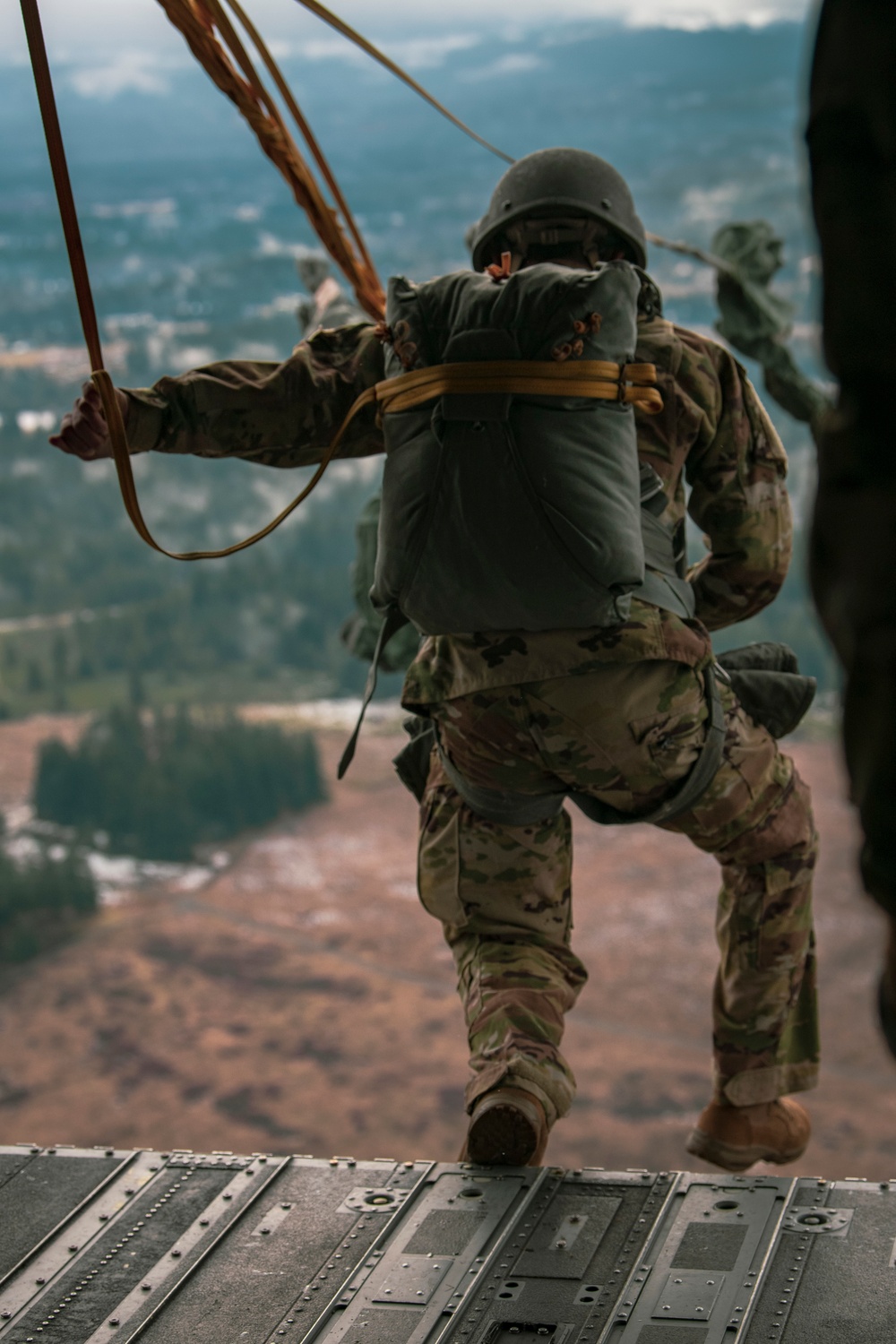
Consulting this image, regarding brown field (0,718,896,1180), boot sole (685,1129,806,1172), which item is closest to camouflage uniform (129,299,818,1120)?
boot sole (685,1129,806,1172)

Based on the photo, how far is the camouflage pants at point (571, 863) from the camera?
362 centimetres

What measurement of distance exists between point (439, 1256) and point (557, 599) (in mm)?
1377

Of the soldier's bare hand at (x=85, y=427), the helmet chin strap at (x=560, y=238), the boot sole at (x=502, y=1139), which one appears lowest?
the boot sole at (x=502, y=1139)

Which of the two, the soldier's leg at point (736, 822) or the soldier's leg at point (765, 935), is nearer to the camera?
the soldier's leg at point (736, 822)

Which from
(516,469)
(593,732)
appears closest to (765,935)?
(593,732)

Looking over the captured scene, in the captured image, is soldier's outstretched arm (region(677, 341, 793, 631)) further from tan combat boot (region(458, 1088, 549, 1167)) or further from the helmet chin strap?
tan combat boot (region(458, 1088, 549, 1167))

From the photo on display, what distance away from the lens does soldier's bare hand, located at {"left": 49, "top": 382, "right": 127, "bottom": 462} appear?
3.33 meters

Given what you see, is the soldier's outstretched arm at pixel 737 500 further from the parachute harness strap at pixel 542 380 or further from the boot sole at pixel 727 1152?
the boot sole at pixel 727 1152

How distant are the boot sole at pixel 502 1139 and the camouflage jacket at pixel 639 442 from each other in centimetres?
93

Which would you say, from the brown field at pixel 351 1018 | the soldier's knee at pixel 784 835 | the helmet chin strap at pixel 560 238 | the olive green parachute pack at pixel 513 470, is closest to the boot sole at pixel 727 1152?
the soldier's knee at pixel 784 835

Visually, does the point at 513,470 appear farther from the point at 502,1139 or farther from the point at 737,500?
the point at 502,1139

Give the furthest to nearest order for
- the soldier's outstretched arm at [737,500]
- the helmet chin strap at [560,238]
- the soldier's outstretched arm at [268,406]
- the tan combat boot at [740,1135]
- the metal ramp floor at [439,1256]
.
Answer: the tan combat boot at [740,1135] < the soldier's outstretched arm at [737,500] < the helmet chin strap at [560,238] < the soldier's outstretched arm at [268,406] < the metal ramp floor at [439,1256]

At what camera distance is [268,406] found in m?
3.65

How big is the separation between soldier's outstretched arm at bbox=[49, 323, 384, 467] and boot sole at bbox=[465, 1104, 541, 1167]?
1.52m
